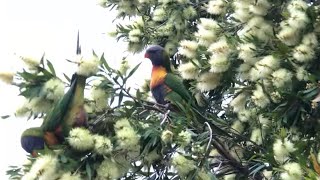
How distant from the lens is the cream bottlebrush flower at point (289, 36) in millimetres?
3180

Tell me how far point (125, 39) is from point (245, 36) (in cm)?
144

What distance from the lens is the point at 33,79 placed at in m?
2.84

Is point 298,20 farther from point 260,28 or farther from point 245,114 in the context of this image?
point 245,114

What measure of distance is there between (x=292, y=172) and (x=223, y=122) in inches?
52.4

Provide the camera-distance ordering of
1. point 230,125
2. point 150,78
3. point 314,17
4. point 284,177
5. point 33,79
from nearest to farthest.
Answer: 1. point 284,177
2. point 33,79
3. point 314,17
4. point 230,125
5. point 150,78

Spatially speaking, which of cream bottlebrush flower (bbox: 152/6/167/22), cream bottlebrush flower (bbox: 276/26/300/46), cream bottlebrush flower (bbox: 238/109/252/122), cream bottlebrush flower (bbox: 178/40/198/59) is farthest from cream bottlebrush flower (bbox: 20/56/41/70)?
cream bottlebrush flower (bbox: 152/6/167/22)

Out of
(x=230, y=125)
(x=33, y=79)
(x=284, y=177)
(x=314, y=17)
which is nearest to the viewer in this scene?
(x=284, y=177)

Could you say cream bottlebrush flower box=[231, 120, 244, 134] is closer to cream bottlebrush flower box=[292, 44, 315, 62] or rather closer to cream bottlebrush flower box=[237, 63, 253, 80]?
cream bottlebrush flower box=[237, 63, 253, 80]

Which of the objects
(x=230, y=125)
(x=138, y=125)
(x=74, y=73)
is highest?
(x=74, y=73)

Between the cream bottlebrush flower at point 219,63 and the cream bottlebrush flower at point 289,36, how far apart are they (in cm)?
30

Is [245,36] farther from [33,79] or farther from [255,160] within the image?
[33,79]

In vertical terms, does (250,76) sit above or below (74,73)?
below

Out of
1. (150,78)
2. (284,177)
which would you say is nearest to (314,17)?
(284,177)

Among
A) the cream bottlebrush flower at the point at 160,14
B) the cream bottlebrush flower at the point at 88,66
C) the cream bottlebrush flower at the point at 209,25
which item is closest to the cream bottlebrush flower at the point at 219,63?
the cream bottlebrush flower at the point at 209,25
